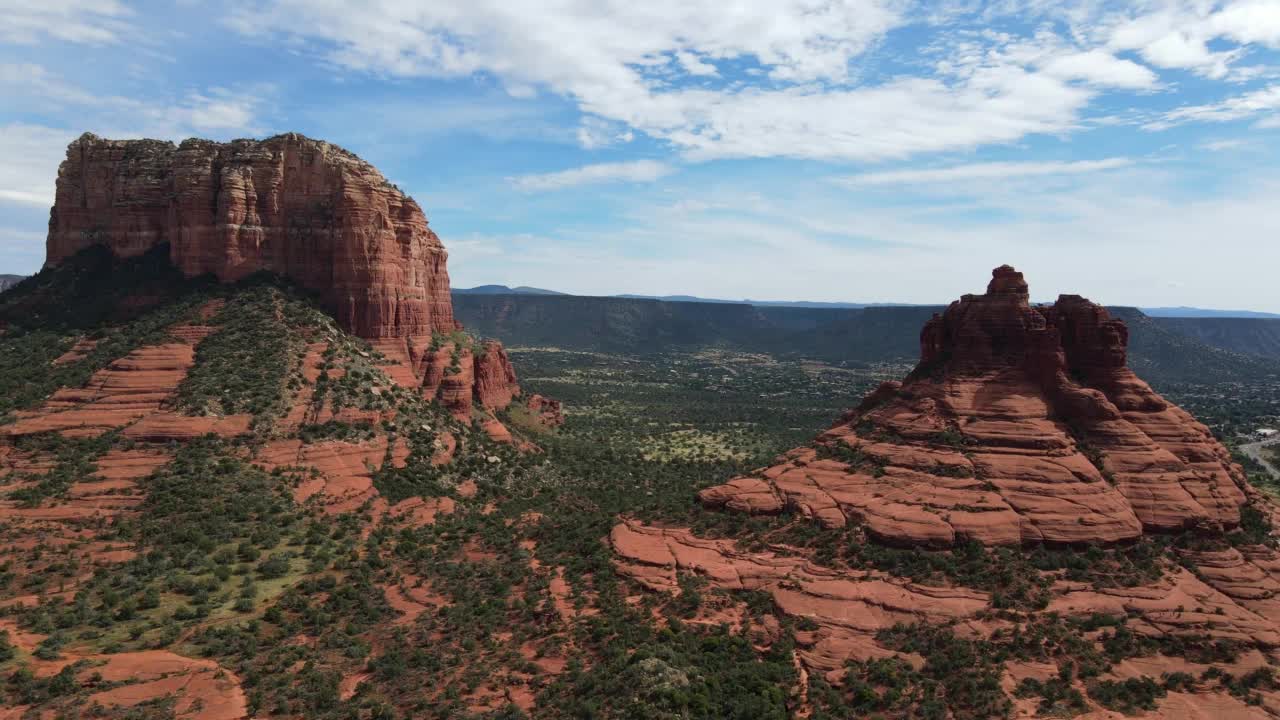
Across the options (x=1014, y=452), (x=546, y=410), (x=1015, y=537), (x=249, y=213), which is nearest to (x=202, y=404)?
(x=249, y=213)

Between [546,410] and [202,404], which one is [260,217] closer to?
[202,404]

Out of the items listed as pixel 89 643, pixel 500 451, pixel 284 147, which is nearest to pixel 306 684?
pixel 89 643

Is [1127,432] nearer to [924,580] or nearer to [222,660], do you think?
[924,580]

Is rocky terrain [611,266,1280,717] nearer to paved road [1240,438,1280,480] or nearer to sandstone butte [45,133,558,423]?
sandstone butte [45,133,558,423]

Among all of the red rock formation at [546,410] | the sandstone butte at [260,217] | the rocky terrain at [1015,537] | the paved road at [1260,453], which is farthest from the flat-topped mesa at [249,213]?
the paved road at [1260,453]

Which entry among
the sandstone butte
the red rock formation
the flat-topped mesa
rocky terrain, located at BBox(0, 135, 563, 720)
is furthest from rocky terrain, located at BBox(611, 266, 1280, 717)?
the red rock formation

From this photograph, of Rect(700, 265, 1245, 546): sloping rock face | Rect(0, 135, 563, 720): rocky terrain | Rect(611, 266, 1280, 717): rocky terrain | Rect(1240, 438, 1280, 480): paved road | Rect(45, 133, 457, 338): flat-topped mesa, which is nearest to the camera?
Rect(611, 266, 1280, 717): rocky terrain
